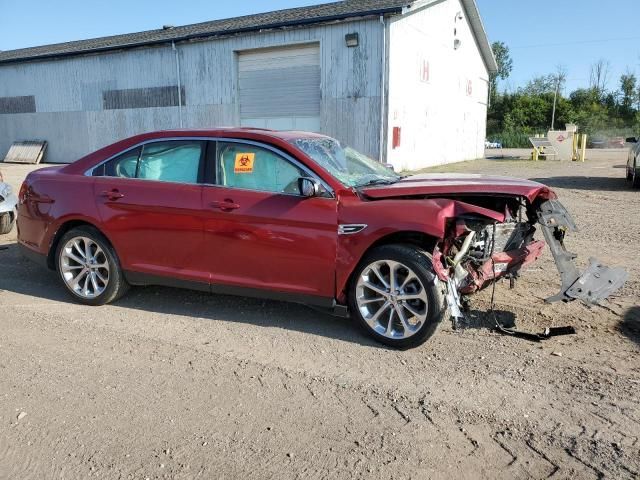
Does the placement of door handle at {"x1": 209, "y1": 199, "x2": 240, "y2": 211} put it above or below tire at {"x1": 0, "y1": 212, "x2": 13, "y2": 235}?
above

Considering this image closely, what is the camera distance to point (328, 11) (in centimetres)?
1912

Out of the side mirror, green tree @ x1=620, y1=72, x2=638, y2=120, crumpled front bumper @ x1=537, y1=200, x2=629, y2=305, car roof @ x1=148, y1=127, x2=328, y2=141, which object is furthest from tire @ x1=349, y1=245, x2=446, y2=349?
green tree @ x1=620, y1=72, x2=638, y2=120

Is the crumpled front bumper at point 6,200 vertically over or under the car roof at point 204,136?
under

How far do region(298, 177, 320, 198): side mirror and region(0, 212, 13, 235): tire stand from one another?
19.5 feet

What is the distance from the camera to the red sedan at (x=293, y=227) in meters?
4.02

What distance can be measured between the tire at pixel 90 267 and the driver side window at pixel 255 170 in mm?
1388

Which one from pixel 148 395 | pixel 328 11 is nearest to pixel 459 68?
pixel 328 11

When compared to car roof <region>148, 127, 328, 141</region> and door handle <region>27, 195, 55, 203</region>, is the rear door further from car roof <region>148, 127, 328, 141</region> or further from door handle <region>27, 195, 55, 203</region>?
door handle <region>27, 195, 55, 203</region>

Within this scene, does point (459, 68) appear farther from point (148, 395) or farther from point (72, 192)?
point (148, 395)

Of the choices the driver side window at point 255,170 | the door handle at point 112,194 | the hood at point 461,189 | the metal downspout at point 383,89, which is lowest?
the door handle at point 112,194

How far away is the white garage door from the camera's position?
1914 centimetres

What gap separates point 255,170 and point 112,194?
4.78 feet

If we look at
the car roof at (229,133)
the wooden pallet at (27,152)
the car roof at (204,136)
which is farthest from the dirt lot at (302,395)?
the wooden pallet at (27,152)

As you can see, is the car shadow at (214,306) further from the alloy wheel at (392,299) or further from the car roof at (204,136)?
the car roof at (204,136)
